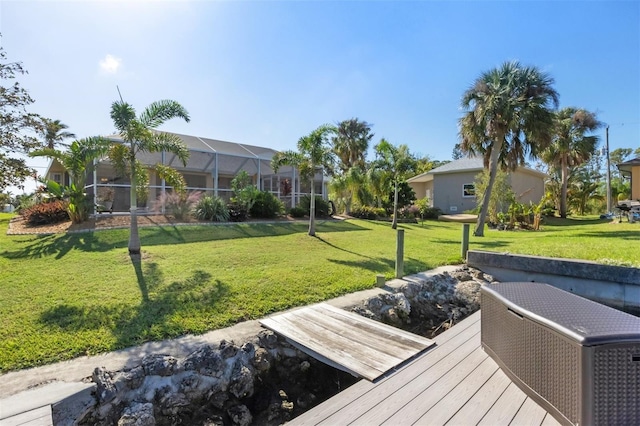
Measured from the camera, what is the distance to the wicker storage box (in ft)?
6.25

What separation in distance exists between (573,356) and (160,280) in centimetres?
609

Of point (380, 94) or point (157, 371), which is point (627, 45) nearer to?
point (380, 94)

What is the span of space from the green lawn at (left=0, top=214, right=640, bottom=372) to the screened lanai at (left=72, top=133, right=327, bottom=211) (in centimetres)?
547

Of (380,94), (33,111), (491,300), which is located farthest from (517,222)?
(33,111)

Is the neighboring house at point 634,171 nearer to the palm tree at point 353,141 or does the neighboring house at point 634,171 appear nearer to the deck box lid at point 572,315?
the palm tree at point 353,141

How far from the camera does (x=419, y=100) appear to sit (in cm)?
1733

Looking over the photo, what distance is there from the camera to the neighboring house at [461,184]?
984 inches

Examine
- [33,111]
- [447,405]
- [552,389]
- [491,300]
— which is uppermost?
[33,111]

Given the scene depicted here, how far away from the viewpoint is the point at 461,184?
84.0 ft

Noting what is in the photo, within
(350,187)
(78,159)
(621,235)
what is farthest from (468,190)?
(78,159)

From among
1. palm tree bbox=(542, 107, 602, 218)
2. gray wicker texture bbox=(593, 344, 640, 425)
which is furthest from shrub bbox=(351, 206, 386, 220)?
gray wicker texture bbox=(593, 344, 640, 425)

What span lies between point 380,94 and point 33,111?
47.3 ft

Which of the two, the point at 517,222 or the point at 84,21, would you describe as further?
the point at 517,222

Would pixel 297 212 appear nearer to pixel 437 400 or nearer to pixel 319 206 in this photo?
pixel 319 206
